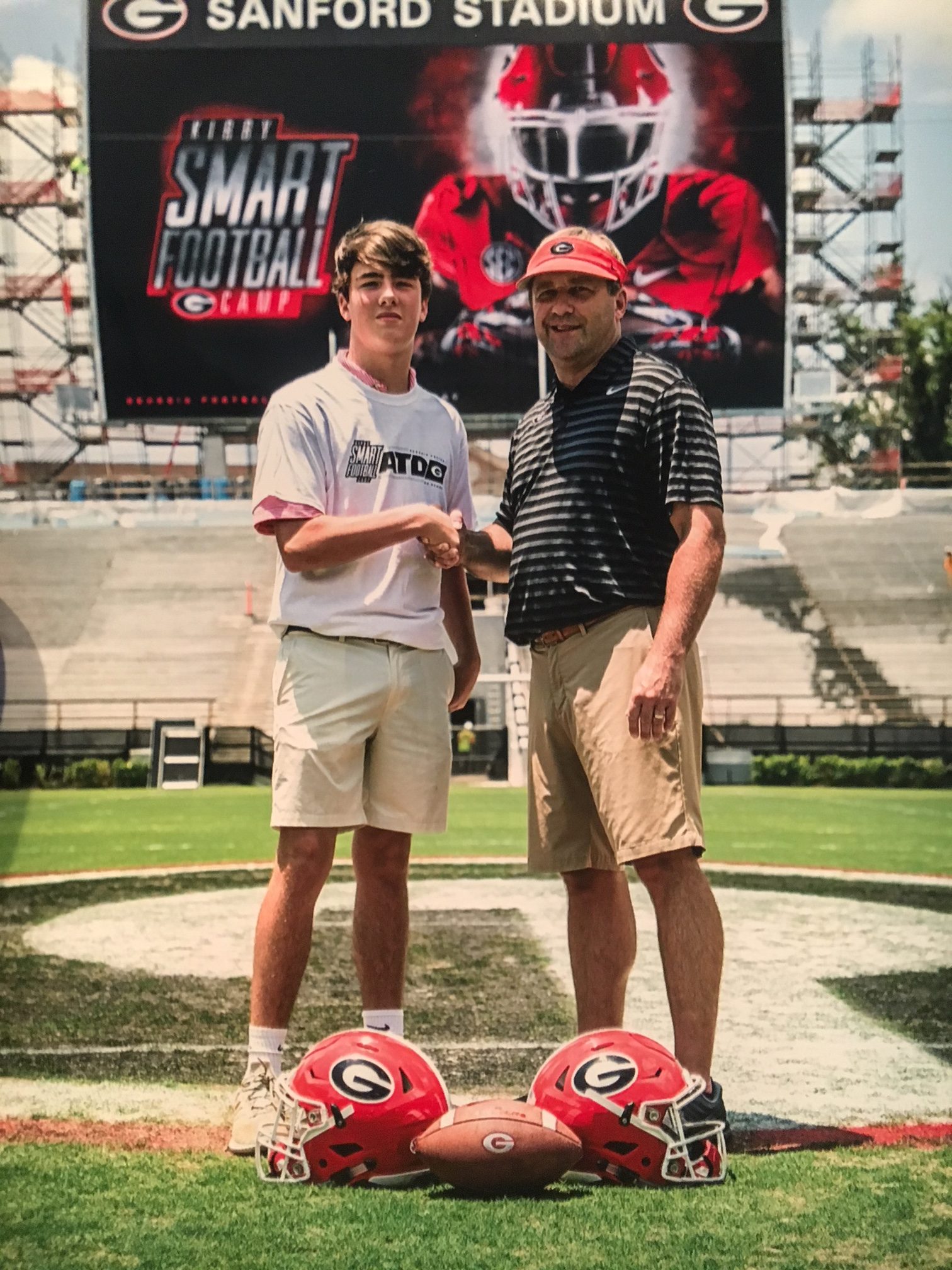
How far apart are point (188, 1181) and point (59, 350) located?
898 inches

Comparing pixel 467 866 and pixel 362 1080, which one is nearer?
pixel 362 1080

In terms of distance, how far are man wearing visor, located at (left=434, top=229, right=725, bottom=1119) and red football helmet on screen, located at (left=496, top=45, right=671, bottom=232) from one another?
17847mm

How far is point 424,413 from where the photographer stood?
9.36 ft

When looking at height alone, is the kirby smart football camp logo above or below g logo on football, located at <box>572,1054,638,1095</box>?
above

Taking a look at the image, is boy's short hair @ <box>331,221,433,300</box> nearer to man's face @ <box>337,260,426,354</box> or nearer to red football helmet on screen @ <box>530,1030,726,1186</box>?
man's face @ <box>337,260,426,354</box>

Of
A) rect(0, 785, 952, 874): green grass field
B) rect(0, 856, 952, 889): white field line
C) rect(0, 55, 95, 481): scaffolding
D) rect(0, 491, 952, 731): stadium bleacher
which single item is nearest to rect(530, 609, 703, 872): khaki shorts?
rect(0, 856, 952, 889): white field line

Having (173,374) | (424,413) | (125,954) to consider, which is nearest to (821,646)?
(173,374)

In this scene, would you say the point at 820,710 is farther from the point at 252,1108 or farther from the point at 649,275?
the point at 252,1108

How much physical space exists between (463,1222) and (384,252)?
5.26 feet

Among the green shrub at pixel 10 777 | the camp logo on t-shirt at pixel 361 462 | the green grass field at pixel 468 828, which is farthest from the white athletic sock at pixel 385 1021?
the green shrub at pixel 10 777

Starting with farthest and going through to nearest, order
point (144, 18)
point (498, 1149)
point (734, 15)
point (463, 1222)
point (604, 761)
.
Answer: point (144, 18), point (734, 15), point (604, 761), point (498, 1149), point (463, 1222)

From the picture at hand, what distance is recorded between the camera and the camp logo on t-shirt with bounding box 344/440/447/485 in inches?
109

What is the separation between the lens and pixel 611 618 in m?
2.71

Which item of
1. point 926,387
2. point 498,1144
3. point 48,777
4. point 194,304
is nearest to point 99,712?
point 48,777
